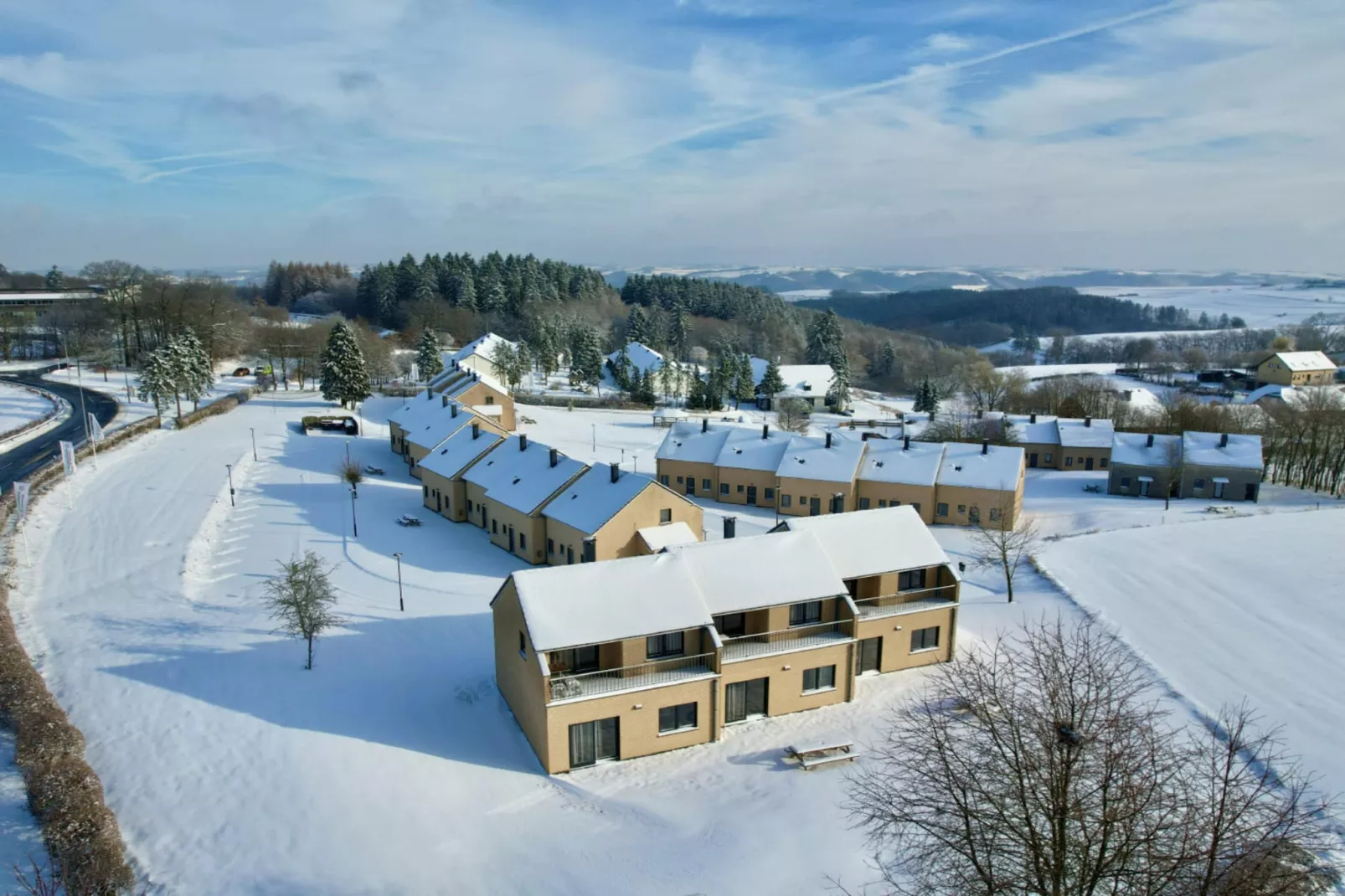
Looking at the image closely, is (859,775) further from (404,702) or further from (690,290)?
(690,290)

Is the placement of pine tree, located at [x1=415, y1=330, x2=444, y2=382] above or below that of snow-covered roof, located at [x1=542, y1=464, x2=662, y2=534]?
above

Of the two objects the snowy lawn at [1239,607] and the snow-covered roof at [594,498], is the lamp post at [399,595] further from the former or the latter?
the snowy lawn at [1239,607]

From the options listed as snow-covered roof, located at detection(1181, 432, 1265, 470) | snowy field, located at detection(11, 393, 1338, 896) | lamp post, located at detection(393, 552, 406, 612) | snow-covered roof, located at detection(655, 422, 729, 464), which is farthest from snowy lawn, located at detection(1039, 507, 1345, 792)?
lamp post, located at detection(393, 552, 406, 612)

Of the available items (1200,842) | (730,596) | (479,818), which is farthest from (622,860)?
(1200,842)

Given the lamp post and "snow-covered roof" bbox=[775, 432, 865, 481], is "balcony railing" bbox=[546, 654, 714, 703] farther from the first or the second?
"snow-covered roof" bbox=[775, 432, 865, 481]

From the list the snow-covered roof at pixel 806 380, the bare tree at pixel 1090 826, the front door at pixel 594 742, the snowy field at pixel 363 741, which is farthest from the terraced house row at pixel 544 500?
the snow-covered roof at pixel 806 380

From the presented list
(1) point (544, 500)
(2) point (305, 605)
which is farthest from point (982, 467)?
(2) point (305, 605)

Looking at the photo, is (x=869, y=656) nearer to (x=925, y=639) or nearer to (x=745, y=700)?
(x=925, y=639)
